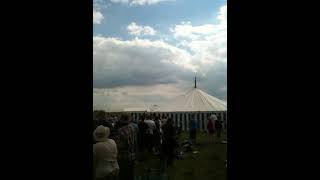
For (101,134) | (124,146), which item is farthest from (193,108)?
(101,134)

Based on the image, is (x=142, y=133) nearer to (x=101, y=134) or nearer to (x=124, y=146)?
(x=124, y=146)

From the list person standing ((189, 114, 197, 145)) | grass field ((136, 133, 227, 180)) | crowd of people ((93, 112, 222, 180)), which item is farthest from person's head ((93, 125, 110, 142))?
person standing ((189, 114, 197, 145))

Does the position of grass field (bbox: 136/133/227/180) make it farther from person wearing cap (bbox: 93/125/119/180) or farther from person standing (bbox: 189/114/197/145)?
person wearing cap (bbox: 93/125/119/180)

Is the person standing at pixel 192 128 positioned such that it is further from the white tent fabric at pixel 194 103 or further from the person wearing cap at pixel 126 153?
the person wearing cap at pixel 126 153

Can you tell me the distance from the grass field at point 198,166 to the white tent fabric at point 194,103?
3301 mm

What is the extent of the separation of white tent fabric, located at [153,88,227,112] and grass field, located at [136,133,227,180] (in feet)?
10.8

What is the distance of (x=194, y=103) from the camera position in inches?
707

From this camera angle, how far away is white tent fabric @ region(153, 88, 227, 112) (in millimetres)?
17625

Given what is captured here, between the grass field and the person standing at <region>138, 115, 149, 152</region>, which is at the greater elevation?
the person standing at <region>138, 115, 149, 152</region>

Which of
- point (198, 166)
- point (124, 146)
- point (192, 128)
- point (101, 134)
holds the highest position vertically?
point (101, 134)

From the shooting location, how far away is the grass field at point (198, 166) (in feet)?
31.3

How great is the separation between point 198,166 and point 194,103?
279 inches
